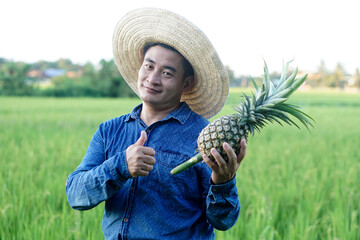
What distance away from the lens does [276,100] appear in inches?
62.8

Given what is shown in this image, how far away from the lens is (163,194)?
1772 mm

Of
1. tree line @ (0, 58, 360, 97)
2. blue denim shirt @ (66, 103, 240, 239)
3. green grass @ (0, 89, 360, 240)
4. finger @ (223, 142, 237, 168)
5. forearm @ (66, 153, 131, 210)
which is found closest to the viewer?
finger @ (223, 142, 237, 168)

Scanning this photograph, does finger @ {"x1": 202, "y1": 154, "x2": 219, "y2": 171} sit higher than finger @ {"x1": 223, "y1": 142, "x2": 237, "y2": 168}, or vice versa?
finger @ {"x1": 223, "y1": 142, "x2": 237, "y2": 168}

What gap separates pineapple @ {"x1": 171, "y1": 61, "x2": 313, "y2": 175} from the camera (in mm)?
1547

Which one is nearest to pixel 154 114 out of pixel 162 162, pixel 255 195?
pixel 162 162

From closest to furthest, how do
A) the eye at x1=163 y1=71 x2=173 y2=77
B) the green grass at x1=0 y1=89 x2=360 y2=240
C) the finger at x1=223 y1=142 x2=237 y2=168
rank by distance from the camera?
the finger at x1=223 y1=142 x2=237 y2=168
the eye at x1=163 y1=71 x2=173 y2=77
the green grass at x1=0 y1=89 x2=360 y2=240

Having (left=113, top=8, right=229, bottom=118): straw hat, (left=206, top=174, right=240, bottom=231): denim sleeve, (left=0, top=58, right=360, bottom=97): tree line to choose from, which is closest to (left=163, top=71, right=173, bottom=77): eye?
(left=113, top=8, right=229, bottom=118): straw hat

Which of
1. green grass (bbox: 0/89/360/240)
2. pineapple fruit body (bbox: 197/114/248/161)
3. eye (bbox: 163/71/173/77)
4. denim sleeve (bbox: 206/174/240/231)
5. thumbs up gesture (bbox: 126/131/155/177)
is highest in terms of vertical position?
eye (bbox: 163/71/173/77)

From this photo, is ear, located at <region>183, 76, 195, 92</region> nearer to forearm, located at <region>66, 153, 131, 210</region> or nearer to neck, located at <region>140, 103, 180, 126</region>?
neck, located at <region>140, 103, 180, 126</region>

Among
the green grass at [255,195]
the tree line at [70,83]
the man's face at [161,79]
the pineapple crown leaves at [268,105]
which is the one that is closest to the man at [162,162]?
the man's face at [161,79]

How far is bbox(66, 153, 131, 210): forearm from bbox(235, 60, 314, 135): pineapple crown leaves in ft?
1.84

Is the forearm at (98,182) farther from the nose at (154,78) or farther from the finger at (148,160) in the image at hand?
the nose at (154,78)

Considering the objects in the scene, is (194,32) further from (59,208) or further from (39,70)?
(39,70)

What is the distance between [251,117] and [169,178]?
48 cm
